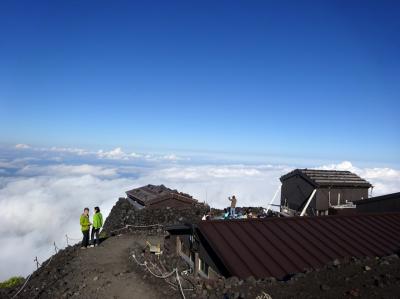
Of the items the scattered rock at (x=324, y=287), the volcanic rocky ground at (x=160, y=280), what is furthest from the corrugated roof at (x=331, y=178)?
the scattered rock at (x=324, y=287)

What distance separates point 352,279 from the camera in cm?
870

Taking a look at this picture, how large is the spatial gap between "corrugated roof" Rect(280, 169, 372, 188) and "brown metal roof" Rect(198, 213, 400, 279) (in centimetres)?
1343

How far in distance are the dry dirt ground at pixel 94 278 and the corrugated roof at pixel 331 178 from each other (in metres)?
16.1

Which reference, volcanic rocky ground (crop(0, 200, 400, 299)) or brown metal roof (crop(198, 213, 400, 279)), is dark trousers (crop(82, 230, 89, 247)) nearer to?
Result: volcanic rocky ground (crop(0, 200, 400, 299))

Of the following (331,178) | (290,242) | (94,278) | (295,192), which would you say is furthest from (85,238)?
(331,178)

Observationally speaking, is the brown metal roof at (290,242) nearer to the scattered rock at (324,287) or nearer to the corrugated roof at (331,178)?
the scattered rock at (324,287)

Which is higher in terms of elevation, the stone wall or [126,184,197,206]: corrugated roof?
[126,184,197,206]: corrugated roof

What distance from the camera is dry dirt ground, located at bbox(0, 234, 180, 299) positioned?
41.3ft

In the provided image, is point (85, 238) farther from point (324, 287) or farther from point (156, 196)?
point (324, 287)

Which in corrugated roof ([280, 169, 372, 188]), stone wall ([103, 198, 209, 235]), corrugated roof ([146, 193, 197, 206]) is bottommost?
stone wall ([103, 198, 209, 235])

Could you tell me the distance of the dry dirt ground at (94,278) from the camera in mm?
12586

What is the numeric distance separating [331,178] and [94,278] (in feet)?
71.6

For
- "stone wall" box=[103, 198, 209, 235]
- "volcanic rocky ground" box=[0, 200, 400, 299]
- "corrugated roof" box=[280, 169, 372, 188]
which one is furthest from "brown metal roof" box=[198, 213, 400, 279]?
"stone wall" box=[103, 198, 209, 235]

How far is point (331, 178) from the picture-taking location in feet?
95.3
